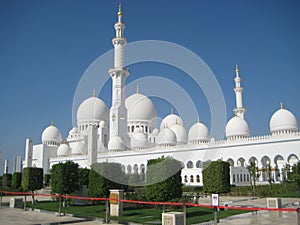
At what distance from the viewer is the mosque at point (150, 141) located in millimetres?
31281

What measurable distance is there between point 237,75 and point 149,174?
32.7 metres

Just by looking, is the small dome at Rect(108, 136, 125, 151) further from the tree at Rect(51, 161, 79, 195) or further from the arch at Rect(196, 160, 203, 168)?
the tree at Rect(51, 161, 79, 195)

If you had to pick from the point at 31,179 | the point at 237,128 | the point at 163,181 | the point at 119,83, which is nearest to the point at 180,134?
the point at 237,128

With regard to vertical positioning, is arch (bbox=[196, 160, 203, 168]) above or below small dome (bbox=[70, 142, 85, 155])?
below

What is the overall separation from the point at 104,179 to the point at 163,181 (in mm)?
4327

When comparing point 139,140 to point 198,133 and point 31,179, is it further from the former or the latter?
point 31,179

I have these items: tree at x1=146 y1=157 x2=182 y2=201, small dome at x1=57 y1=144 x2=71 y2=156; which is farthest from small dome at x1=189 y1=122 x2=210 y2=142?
tree at x1=146 y1=157 x2=182 y2=201

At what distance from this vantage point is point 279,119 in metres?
32.8

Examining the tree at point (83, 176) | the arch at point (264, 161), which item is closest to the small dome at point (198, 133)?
the arch at point (264, 161)

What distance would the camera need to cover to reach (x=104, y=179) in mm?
14422

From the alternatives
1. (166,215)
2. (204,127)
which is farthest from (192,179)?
(166,215)

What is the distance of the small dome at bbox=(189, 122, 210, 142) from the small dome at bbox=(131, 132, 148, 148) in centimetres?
707

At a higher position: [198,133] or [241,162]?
[198,133]

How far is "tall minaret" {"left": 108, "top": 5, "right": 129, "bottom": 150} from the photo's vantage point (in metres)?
39.6
